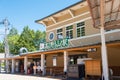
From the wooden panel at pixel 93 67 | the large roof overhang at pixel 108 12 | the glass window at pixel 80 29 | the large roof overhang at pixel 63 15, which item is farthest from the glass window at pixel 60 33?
the large roof overhang at pixel 108 12

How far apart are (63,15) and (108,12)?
1337 centimetres

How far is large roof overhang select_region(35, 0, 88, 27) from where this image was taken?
910 inches

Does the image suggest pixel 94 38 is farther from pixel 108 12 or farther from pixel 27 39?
pixel 27 39

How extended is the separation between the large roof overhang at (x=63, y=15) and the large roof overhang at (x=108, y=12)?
7.51 m

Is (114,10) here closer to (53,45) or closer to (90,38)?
(90,38)

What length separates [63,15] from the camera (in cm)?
2653

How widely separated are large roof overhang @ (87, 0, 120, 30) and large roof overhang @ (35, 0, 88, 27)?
296 inches

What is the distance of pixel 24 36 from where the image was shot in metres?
62.7

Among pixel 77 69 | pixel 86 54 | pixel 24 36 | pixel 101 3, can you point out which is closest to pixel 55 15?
pixel 86 54

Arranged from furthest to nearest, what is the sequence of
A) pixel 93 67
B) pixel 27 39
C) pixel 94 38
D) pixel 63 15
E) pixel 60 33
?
pixel 27 39, pixel 60 33, pixel 63 15, pixel 94 38, pixel 93 67

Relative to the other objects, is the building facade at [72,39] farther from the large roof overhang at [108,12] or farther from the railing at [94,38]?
the large roof overhang at [108,12]

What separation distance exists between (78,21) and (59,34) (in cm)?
392

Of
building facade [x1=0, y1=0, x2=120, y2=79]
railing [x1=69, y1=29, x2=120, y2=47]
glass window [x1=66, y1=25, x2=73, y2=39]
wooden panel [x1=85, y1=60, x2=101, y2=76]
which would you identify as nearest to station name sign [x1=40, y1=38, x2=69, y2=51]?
building facade [x1=0, y1=0, x2=120, y2=79]

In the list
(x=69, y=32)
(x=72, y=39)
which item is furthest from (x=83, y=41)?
(x=69, y=32)
